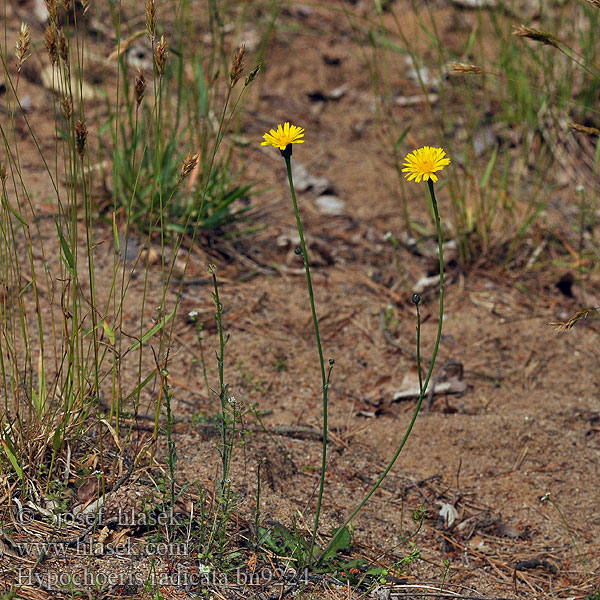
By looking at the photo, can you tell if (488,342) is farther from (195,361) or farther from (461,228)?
(195,361)

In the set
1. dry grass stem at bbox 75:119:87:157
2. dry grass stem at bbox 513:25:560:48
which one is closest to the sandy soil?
dry grass stem at bbox 75:119:87:157

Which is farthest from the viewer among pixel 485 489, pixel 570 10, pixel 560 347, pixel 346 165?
pixel 570 10

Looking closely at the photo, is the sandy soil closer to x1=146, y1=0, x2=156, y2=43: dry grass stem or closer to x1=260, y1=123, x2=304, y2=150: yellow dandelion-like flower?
x1=260, y1=123, x2=304, y2=150: yellow dandelion-like flower

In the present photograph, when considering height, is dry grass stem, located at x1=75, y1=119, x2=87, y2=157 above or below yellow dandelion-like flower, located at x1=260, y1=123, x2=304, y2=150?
above

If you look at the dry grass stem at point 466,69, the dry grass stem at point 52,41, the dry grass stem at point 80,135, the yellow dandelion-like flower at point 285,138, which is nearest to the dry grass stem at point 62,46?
the dry grass stem at point 52,41

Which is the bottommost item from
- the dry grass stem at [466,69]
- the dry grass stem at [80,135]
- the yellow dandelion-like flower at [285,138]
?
the dry grass stem at [466,69]

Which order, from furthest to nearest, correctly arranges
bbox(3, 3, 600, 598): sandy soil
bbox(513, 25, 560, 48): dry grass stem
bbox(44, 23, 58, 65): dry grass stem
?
1. bbox(3, 3, 600, 598): sandy soil
2. bbox(513, 25, 560, 48): dry grass stem
3. bbox(44, 23, 58, 65): dry grass stem

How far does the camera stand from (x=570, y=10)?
157 inches

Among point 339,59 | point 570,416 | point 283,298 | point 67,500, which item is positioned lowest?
point 570,416

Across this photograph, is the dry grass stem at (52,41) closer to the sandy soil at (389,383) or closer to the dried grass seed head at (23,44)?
the dried grass seed head at (23,44)

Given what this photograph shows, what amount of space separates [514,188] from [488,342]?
1.00m

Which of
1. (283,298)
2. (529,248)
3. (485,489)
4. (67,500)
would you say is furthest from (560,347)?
(67,500)

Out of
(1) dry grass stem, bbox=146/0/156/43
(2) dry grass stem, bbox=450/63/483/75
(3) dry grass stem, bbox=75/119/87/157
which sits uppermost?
(1) dry grass stem, bbox=146/0/156/43

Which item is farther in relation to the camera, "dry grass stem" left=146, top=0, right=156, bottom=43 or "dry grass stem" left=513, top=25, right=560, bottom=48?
"dry grass stem" left=513, top=25, right=560, bottom=48
